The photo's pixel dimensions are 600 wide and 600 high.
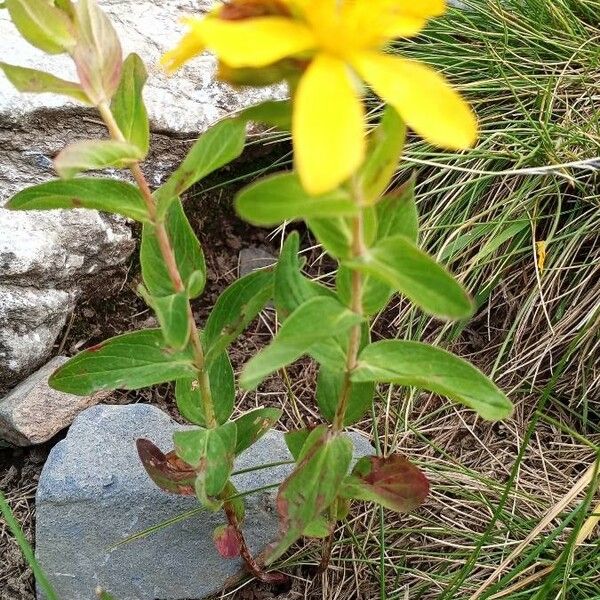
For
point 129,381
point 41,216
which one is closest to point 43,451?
point 41,216

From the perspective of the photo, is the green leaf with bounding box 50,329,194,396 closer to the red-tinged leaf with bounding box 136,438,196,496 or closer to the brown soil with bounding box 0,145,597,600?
the red-tinged leaf with bounding box 136,438,196,496

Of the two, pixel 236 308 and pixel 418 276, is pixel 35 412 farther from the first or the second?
pixel 418 276

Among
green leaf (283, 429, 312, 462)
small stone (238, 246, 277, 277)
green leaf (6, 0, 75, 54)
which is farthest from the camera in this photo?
small stone (238, 246, 277, 277)

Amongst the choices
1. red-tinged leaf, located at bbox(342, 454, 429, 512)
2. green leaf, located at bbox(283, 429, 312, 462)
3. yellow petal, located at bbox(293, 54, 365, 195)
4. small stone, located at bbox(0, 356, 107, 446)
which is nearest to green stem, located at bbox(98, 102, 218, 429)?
green leaf, located at bbox(283, 429, 312, 462)

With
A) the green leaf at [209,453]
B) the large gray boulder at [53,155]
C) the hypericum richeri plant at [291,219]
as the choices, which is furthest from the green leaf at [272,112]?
the large gray boulder at [53,155]

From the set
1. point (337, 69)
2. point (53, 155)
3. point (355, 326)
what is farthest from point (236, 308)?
point (53, 155)
